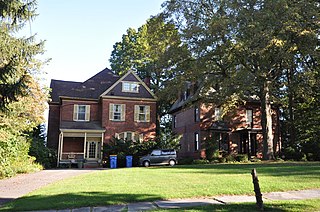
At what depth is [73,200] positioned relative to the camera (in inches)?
326

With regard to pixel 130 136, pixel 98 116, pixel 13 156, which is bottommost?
pixel 13 156

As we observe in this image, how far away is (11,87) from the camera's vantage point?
11664 millimetres

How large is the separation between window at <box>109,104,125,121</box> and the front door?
322 cm

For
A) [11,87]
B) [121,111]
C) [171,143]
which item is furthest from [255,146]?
[11,87]

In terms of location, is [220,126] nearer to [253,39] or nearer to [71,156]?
[253,39]

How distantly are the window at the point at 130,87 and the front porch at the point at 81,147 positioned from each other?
18.1 ft

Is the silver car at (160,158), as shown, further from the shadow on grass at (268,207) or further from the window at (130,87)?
the shadow on grass at (268,207)

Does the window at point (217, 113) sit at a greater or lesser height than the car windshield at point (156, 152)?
greater

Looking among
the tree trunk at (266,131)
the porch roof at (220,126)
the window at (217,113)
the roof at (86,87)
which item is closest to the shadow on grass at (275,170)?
the tree trunk at (266,131)

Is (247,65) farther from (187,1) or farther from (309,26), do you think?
(187,1)

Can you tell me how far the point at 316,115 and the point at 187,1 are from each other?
61.9 ft

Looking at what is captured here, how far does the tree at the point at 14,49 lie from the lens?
11.7 m

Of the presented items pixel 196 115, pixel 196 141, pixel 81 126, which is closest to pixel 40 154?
pixel 81 126

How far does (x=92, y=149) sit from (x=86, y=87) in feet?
23.7
